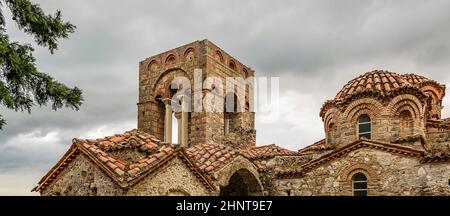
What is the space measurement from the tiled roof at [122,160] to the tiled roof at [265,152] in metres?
6.42

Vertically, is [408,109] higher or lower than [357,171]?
higher

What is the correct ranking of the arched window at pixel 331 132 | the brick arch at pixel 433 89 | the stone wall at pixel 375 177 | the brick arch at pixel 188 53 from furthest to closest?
the brick arch at pixel 433 89, the brick arch at pixel 188 53, the arched window at pixel 331 132, the stone wall at pixel 375 177

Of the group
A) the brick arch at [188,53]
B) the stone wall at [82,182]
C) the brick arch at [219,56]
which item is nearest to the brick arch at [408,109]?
the brick arch at [219,56]

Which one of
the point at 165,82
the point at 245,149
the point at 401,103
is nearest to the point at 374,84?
the point at 401,103

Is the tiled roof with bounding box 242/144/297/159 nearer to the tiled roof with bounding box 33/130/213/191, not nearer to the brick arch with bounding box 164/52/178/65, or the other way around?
the brick arch with bounding box 164/52/178/65

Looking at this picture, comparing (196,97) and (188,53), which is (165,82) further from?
(196,97)

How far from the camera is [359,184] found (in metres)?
13.0

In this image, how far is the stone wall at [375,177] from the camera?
11.7 meters

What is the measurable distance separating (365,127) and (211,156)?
5.84m

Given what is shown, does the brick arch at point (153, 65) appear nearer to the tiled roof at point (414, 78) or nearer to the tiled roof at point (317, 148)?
the tiled roof at point (317, 148)

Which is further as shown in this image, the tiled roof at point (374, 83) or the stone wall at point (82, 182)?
Answer: the tiled roof at point (374, 83)
